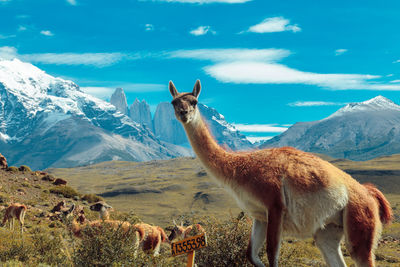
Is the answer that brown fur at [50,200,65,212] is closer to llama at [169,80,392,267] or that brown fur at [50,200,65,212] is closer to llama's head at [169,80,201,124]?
llama's head at [169,80,201,124]

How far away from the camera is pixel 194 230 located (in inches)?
388

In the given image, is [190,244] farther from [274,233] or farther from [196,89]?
[196,89]

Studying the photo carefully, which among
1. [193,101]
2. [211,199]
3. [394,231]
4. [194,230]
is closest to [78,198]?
[194,230]

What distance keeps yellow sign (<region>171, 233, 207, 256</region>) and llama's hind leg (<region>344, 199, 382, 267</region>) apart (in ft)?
8.25

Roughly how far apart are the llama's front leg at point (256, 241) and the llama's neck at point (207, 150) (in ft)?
3.49

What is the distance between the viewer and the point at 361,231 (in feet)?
21.6

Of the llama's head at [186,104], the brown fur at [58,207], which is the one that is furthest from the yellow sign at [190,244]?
the brown fur at [58,207]

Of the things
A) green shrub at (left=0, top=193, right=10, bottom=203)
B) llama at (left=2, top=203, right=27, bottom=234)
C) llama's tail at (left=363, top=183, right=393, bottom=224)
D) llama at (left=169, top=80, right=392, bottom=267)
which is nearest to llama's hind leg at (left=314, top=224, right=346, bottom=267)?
llama at (left=169, top=80, right=392, bottom=267)

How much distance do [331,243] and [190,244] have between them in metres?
2.59

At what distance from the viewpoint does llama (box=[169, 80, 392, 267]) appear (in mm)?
6555

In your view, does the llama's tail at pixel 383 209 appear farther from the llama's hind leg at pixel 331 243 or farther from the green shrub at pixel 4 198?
the green shrub at pixel 4 198

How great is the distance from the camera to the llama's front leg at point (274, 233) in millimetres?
6359

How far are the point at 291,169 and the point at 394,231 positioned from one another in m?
44.2

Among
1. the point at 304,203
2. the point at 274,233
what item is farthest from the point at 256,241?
the point at 304,203
